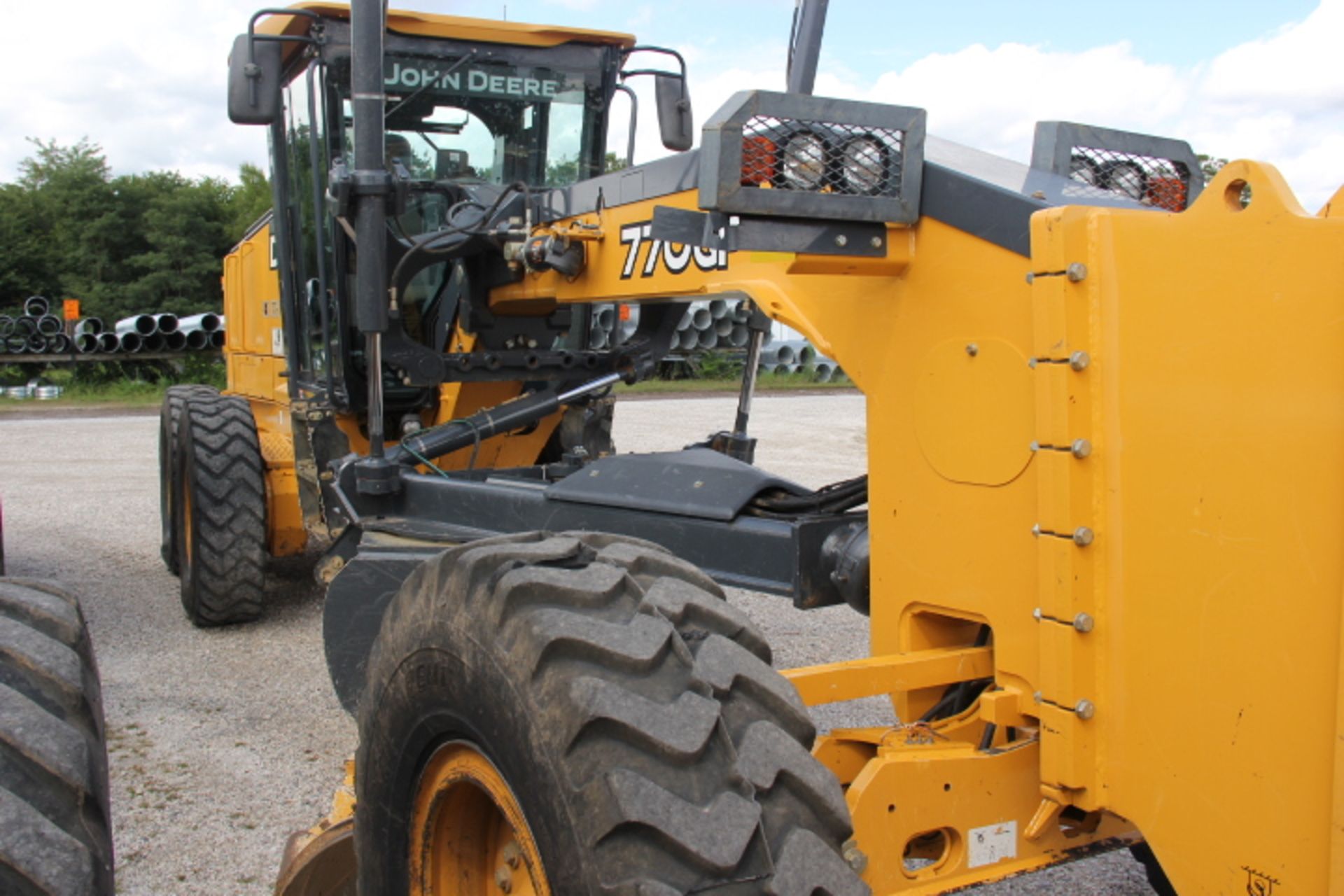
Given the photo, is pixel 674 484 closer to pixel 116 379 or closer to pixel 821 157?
pixel 821 157

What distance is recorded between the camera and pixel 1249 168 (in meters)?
1.98

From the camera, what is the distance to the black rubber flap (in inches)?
129

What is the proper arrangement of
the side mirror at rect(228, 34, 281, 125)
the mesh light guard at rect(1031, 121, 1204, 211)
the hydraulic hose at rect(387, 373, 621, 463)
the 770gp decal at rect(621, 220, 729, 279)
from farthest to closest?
the hydraulic hose at rect(387, 373, 621, 463) < the side mirror at rect(228, 34, 281, 125) < the 770gp decal at rect(621, 220, 729, 279) < the mesh light guard at rect(1031, 121, 1204, 211)

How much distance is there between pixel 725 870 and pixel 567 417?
4167 mm

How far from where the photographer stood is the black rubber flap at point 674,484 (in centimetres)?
329

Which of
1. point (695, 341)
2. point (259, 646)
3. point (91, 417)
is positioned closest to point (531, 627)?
point (259, 646)

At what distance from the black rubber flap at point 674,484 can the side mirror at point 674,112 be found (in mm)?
1976

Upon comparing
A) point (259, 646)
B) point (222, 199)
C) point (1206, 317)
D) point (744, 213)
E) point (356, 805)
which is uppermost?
point (222, 199)

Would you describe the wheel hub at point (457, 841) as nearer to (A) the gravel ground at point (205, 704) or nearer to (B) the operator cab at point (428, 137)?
(A) the gravel ground at point (205, 704)

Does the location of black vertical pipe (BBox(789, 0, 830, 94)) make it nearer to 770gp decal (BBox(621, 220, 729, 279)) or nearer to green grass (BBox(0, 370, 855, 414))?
770gp decal (BBox(621, 220, 729, 279))

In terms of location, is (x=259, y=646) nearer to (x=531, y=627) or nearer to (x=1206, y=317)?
(x=531, y=627)

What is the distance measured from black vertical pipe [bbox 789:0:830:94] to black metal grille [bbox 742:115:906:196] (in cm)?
111

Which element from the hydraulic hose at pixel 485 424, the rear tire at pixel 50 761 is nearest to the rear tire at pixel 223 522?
the hydraulic hose at pixel 485 424

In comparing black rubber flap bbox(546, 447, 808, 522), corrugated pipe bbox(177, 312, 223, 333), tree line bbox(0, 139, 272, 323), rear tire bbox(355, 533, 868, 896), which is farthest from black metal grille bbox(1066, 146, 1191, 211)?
tree line bbox(0, 139, 272, 323)
